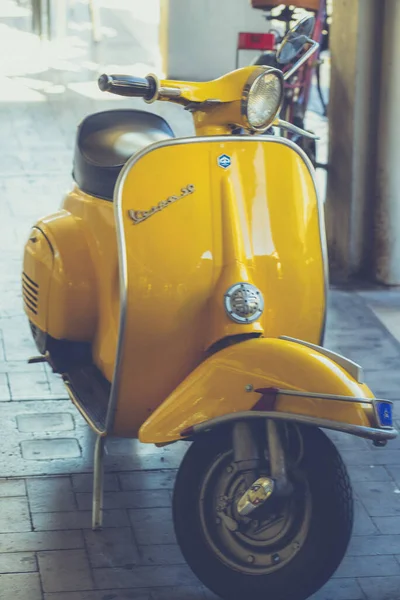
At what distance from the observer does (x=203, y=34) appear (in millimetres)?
10125

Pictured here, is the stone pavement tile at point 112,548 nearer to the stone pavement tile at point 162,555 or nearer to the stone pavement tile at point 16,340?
the stone pavement tile at point 162,555

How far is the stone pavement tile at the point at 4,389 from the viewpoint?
4148mm

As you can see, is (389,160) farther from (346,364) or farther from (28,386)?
(346,364)

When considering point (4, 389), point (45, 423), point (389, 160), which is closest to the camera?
point (45, 423)

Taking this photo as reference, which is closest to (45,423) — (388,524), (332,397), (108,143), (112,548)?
(112,548)

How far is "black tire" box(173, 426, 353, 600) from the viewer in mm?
2787

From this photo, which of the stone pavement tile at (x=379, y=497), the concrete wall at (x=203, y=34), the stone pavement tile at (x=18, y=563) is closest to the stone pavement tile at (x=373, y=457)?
the stone pavement tile at (x=379, y=497)

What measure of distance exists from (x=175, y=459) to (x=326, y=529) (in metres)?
1.01

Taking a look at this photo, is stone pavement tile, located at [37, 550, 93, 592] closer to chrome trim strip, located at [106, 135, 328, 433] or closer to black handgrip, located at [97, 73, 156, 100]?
chrome trim strip, located at [106, 135, 328, 433]

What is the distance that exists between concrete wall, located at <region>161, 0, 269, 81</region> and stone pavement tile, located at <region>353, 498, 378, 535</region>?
7155 mm

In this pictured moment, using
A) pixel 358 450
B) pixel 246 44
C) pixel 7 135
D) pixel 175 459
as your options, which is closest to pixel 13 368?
pixel 175 459

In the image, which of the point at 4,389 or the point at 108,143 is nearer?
the point at 108,143

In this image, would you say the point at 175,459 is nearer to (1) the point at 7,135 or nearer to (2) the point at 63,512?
(2) the point at 63,512

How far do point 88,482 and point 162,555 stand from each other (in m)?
0.47
